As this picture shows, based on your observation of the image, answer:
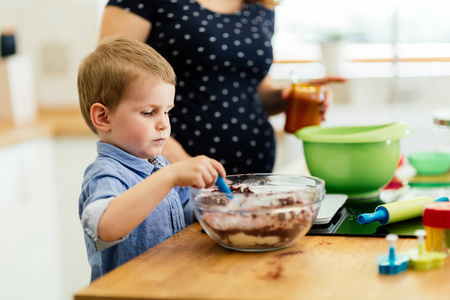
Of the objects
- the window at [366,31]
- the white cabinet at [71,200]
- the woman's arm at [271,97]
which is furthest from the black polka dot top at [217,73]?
the window at [366,31]

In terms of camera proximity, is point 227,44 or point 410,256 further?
point 227,44

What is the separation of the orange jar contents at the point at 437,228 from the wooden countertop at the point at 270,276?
3 cm

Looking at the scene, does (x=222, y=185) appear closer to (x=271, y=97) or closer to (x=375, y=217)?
(x=375, y=217)

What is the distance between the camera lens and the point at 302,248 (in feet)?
3.25

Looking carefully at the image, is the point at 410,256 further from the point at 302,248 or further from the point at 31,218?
the point at 31,218

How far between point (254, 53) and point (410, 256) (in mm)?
945

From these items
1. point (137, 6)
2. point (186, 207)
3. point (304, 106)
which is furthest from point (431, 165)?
point (137, 6)

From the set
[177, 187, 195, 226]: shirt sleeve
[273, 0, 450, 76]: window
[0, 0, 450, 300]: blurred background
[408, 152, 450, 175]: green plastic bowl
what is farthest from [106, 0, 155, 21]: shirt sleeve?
[273, 0, 450, 76]: window

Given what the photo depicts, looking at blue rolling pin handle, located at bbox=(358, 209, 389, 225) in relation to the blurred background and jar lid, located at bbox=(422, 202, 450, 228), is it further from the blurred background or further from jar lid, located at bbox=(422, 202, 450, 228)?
the blurred background

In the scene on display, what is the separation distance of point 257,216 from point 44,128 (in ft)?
5.88

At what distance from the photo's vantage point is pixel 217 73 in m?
1.68

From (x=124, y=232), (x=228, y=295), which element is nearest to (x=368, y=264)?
(x=228, y=295)

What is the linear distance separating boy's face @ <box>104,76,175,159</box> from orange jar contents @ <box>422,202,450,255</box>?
1.56ft

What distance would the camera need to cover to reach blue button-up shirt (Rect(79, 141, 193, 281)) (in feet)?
3.21
